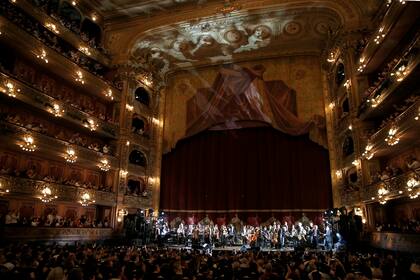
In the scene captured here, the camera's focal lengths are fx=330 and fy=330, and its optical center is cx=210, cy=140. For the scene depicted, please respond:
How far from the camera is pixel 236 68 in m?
27.6

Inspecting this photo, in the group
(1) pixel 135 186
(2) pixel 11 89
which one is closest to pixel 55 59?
(2) pixel 11 89

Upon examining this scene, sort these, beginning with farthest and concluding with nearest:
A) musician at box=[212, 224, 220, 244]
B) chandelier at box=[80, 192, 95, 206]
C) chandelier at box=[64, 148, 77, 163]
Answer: musician at box=[212, 224, 220, 244], chandelier at box=[80, 192, 95, 206], chandelier at box=[64, 148, 77, 163]

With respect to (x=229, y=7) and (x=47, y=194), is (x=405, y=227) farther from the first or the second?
(x=47, y=194)

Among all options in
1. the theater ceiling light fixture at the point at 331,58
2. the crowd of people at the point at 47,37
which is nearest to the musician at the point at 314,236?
the theater ceiling light fixture at the point at 331,58

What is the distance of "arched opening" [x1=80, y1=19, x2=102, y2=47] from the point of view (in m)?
24.3

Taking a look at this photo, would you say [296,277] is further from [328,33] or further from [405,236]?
[328,33]

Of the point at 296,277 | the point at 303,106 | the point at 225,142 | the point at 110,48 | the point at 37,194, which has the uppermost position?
the point at 110,48

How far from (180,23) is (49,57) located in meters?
9.55

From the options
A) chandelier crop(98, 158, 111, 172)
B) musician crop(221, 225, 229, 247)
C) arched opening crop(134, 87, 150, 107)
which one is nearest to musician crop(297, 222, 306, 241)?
musician crop(221, 225, 229, 247)

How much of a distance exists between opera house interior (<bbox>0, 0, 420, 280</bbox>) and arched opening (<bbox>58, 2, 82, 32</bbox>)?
125 millimetres

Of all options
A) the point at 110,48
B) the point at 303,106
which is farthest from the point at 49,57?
the point at 303,106

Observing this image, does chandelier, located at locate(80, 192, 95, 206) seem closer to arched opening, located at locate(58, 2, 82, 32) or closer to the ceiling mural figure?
arched opening, located at locate(58, 2, 82, 32)

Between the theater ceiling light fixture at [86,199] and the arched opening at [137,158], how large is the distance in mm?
5905

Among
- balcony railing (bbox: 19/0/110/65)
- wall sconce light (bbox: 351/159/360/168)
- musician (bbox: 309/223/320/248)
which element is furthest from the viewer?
balcony railing (bbox: 19/0/110/65)
